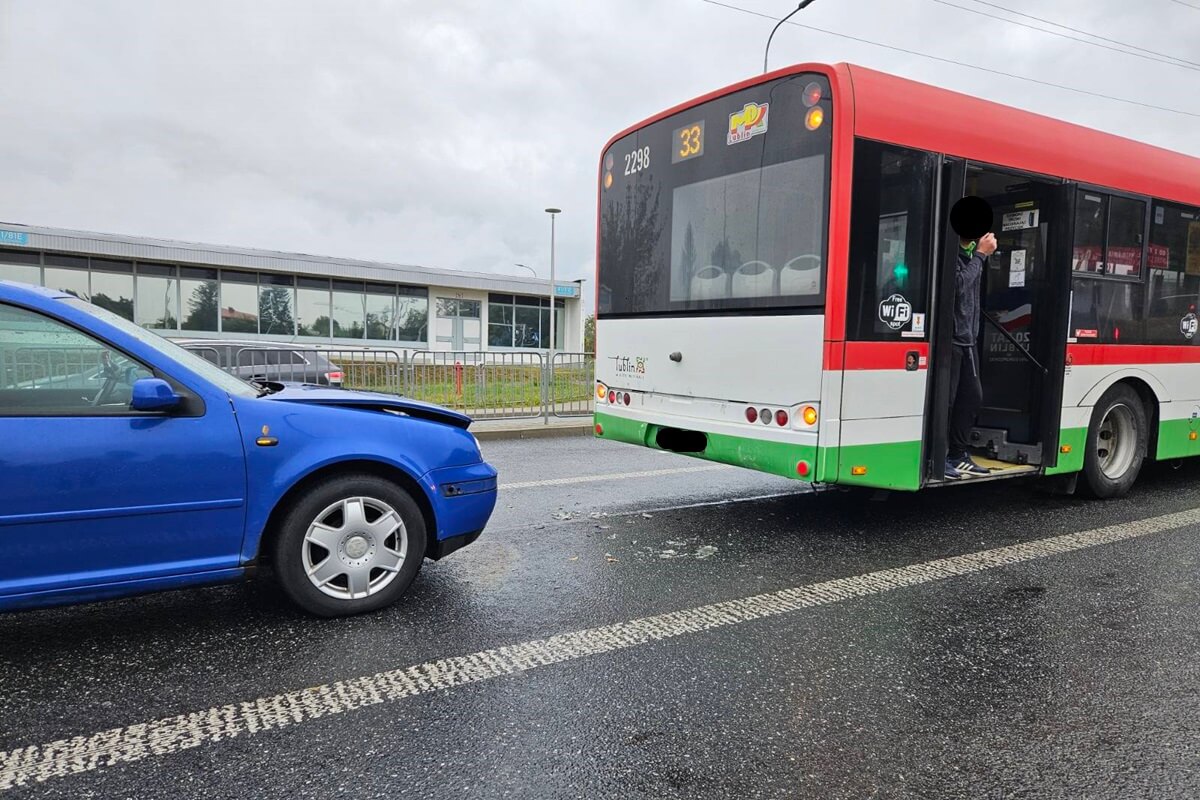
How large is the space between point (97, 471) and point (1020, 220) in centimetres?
689

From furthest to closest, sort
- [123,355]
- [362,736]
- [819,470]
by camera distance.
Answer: [819,470], [123,355], [362,736]

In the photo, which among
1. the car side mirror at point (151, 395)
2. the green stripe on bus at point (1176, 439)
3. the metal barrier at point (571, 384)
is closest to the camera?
the car side mirror at point (151, 395)

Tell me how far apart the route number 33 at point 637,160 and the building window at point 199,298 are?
2473 centimetres

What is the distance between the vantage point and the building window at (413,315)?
1192 inches

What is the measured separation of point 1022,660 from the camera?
3.31 metres

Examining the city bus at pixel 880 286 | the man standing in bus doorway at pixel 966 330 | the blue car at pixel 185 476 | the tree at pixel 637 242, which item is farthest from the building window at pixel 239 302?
the man standing in bus doorway at pixel 966 330

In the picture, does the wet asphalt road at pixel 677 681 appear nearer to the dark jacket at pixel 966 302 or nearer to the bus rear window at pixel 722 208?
the dark jacket at pixel 966 302

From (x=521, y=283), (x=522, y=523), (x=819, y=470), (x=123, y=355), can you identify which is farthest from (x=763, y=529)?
(x=521, y=283)

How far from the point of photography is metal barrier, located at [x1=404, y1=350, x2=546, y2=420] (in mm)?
11508

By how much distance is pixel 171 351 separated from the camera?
3.42 m

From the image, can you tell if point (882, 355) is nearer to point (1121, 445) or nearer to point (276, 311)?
point (1121, 445)

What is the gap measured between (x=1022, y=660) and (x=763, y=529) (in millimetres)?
2353

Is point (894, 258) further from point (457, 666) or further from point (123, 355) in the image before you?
point (123, 355)

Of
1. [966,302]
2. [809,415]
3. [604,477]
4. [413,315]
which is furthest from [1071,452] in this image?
[413,315]
